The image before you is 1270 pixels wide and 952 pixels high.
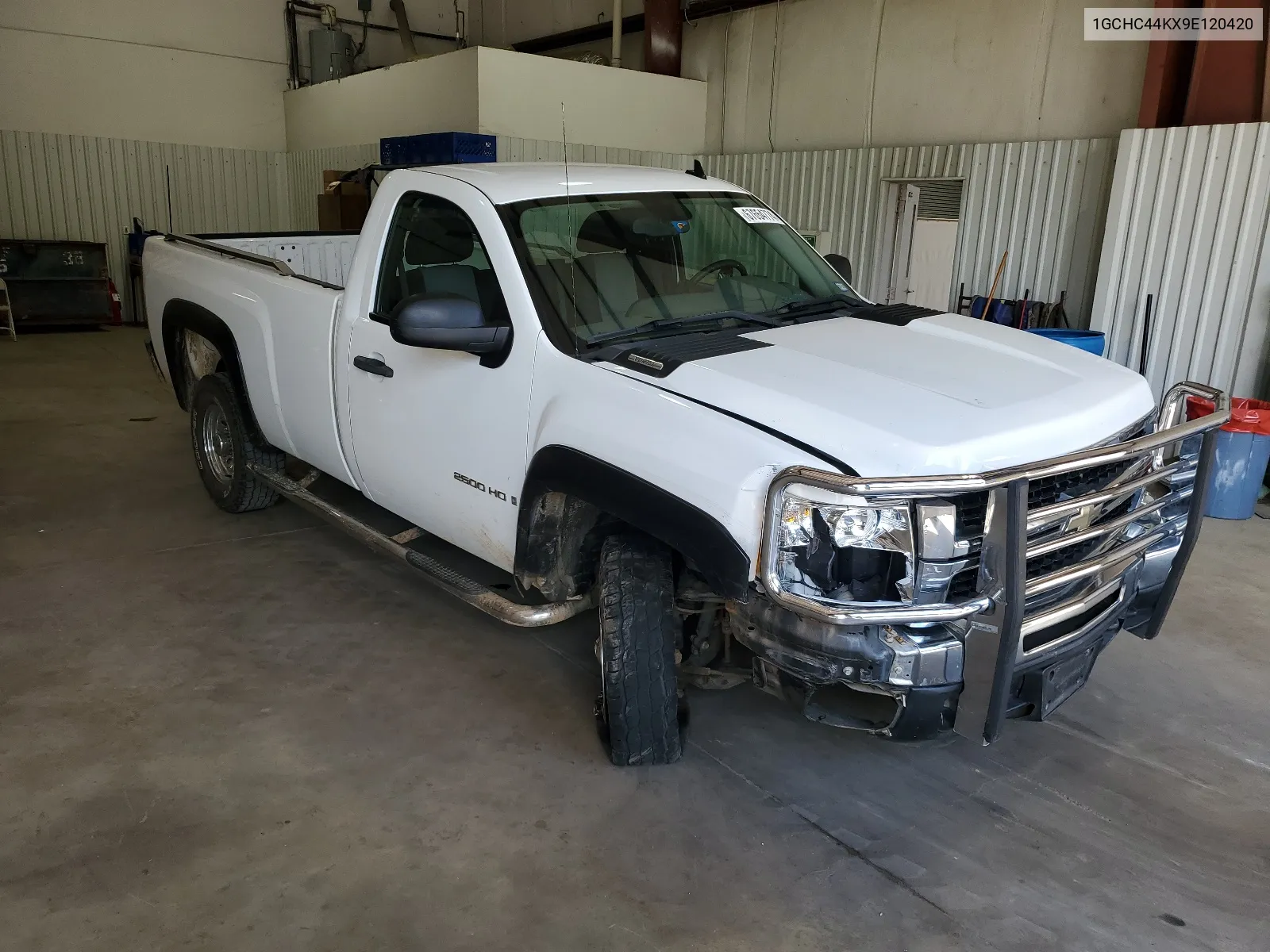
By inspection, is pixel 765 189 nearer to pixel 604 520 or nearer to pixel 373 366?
pixel 373 366

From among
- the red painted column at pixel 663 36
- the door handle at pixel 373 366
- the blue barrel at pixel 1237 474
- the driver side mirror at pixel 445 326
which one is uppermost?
the red painted column at pixel 663 36

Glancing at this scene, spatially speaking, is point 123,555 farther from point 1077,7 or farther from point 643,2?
point 643,2

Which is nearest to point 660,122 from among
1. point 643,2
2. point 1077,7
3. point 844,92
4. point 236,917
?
point 643,2

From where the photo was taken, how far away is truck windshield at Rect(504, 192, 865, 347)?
315 centimetres

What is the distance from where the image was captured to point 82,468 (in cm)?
611

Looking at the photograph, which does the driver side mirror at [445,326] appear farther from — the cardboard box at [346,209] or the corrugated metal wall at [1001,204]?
the cardboard box at [346,209]

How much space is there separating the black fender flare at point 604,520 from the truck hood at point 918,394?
286 mm

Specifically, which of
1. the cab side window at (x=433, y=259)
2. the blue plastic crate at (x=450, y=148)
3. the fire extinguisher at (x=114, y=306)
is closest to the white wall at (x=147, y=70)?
the fire extinguisher at (x=114, y=306)

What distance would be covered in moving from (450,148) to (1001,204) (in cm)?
510

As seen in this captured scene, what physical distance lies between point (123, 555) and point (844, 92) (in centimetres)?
756

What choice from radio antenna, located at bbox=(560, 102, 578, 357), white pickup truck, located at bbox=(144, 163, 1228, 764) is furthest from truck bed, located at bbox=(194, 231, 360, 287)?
radio antenna, located at bbox=(560, 102, 578, 357)

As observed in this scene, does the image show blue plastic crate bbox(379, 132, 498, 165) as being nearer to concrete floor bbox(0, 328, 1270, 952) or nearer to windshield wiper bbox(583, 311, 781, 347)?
concrete floor bbox(0, 328, 1270, 952)

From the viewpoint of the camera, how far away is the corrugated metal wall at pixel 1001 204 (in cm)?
746

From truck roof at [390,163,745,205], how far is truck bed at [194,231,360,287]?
6.39ft
